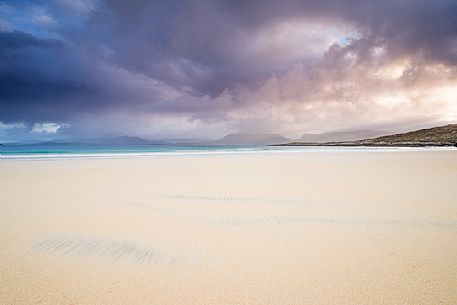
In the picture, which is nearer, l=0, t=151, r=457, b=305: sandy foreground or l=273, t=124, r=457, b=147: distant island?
l=0, t=151, r=457, b=305: sandy foreground

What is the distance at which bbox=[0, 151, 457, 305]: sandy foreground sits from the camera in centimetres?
215

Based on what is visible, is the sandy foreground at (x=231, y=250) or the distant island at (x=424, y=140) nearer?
the sandy foreground at (x=231, y=250)

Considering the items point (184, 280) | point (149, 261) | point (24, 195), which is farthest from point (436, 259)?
point (24, 195)

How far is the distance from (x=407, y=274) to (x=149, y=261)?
2.48 m

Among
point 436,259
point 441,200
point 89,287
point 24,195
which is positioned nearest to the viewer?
point 89,287

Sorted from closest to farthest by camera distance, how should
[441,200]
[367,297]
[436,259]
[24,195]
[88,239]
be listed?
[367,297] → [436,259] → [88,239] → [441,200] → [24,195]

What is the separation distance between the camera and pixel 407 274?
236 centimetres

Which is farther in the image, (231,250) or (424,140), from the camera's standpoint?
(424,140)

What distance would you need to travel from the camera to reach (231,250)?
9.75 feet

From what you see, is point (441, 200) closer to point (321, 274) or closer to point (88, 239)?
point (321, 274)

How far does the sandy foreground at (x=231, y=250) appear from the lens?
2.15m

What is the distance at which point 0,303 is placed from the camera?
2.10 metres

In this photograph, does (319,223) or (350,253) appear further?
(319,223)

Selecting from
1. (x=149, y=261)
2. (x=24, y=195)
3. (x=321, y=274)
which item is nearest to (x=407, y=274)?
(x=321, y=274)
